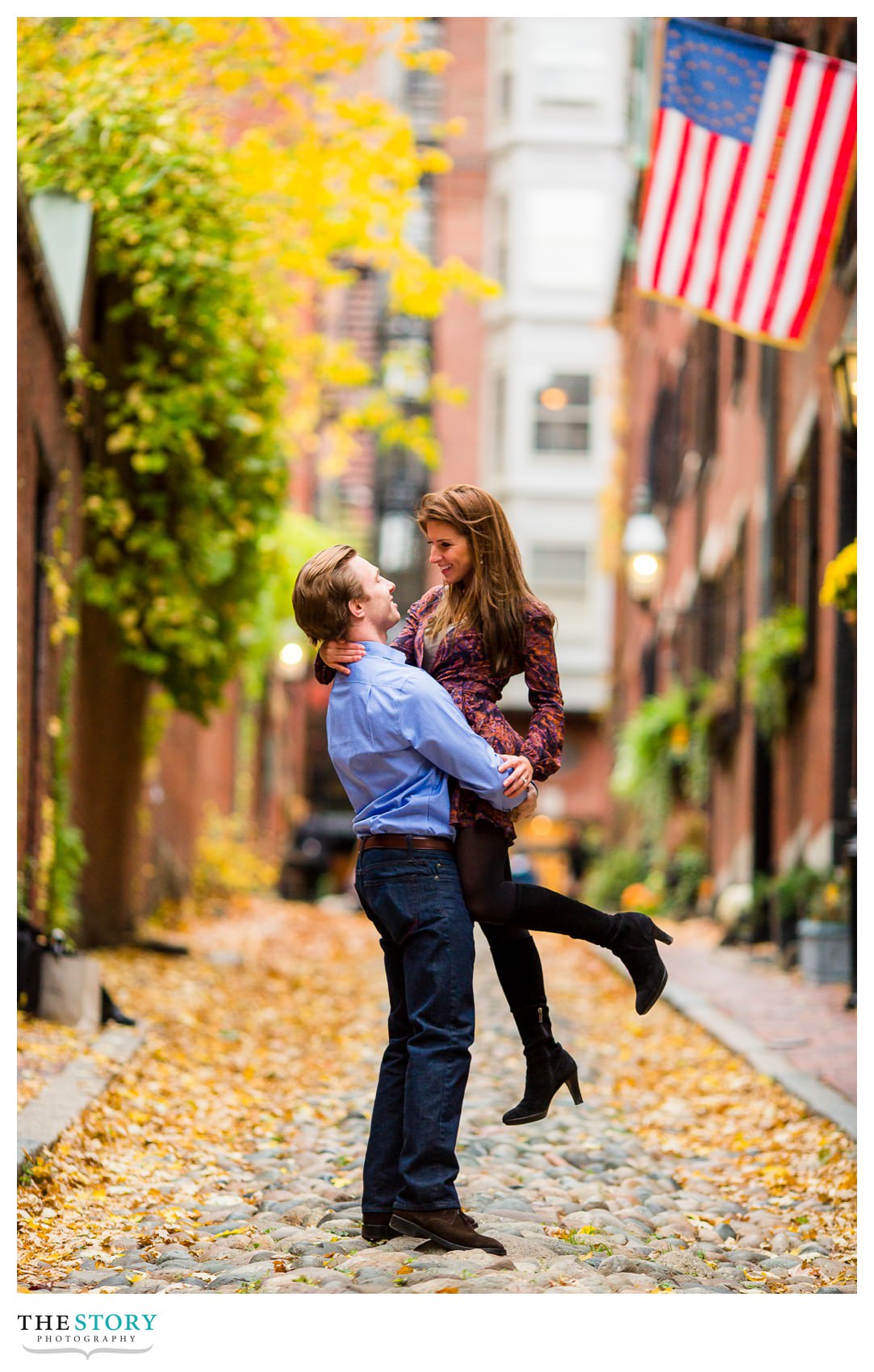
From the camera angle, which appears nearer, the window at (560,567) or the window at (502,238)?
the window at (502,238)

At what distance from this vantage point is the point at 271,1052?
804cm

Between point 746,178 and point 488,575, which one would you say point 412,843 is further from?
point 746,178

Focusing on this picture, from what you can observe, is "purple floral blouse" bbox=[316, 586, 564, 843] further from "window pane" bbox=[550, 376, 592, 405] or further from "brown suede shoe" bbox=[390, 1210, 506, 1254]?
"window pane" bbox=[550, 376, 592, 405]

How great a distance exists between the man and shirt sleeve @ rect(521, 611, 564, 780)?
148mm

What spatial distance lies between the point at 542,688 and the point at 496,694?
142 millimetres

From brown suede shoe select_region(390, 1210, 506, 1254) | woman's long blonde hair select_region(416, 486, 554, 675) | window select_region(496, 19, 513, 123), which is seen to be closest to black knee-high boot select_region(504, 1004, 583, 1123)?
brown suede shoe select_region(390, 1210, 506, 1254)

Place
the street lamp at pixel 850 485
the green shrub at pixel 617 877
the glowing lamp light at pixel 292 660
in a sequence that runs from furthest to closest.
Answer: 1. the green shrub at pixel 617 877
2. the glowing lamp light at pixel 292 660
3. the street lamp at pixel 850 485

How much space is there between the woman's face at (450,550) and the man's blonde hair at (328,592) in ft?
0.64

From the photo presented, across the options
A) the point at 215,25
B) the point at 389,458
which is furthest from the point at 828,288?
the point at 389,458

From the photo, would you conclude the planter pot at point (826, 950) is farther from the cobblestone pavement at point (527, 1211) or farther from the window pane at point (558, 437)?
the window pane at point (558, 437)

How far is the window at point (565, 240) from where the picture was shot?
1347 inches

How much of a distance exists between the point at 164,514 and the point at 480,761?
24.4ft

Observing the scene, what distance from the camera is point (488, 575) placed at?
411cm

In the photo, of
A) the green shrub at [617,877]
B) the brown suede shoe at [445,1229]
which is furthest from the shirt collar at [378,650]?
Result: the green shrub at [617,877]
